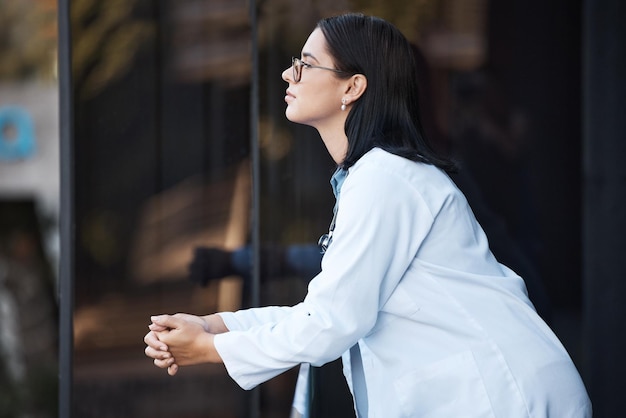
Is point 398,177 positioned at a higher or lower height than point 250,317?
higher

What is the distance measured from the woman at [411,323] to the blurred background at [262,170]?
7.12ft

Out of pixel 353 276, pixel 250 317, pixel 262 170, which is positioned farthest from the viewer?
pixel 262 170

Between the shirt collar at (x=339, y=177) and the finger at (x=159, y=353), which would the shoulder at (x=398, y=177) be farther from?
the finger at (x=159, y=353)

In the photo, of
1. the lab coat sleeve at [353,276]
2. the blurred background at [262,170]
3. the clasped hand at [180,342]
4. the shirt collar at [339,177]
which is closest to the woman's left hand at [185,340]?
the clasped hand at [180,342]

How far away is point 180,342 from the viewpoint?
7.68 ft

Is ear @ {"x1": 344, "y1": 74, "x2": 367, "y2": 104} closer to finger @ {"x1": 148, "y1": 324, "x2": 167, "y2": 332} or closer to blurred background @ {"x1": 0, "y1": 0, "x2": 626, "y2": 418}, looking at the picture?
finger @ {"x1": 148, "y1": 324, "x2": 167, "y2": 332}

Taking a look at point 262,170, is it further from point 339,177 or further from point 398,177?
point 398,177

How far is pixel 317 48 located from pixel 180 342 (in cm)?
84

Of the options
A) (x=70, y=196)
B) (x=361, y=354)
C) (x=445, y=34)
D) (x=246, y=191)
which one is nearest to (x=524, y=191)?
(x=445, y=34)

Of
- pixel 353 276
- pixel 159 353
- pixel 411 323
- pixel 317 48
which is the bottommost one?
pixel 159 353

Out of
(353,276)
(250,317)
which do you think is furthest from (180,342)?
(353,276)

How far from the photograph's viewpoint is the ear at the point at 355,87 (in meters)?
2.50

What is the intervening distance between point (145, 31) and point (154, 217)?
0.87 m

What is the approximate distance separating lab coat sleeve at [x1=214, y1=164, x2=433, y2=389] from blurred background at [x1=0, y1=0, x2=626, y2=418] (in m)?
2.25
